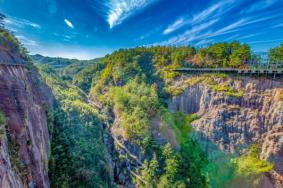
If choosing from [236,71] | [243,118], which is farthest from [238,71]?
[243,118]

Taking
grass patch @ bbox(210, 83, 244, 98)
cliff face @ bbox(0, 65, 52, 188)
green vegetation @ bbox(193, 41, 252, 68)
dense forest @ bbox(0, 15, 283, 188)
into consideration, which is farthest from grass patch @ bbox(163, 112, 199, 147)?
cliff face @ bbox(0, 65, 52, 188)

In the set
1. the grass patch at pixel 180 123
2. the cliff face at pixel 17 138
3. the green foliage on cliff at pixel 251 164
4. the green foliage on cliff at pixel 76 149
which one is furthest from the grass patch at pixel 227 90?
the cliff face at pixel 17 138

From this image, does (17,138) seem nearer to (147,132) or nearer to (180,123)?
(147,132)

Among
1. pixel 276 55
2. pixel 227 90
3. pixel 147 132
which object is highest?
pixel 276 55

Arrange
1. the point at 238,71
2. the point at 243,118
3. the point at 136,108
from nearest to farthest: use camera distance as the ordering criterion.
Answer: the point at 243,118
the point at 136,108
the point at 238,71

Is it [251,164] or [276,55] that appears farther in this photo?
[276,55]

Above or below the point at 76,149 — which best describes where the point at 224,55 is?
above

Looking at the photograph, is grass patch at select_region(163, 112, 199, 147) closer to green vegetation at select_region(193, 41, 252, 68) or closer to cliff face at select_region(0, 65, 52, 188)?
green vegetation at select_region(193, 41, 252, 68)

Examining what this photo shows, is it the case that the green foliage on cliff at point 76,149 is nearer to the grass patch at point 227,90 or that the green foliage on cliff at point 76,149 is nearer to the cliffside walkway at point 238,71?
the cliffside walkway at point 238,71
